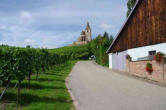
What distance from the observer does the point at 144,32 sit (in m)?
16.9

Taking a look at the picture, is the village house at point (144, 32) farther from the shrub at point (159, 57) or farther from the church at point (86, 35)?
the church at point (86, 35)

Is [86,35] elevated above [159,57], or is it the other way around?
[86,35]

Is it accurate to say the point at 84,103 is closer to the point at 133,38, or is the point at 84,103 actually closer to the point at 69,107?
the point at 69,107

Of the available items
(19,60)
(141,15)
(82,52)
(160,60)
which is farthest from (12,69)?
(82,52)

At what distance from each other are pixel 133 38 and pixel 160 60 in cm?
640

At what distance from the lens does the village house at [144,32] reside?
15.0 metres

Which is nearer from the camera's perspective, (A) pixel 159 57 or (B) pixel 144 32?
(A) pixel 159 57

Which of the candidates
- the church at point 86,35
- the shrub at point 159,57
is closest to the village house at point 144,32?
the shrub at point 159,57

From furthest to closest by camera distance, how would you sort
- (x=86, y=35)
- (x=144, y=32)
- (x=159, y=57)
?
(x=86, y=35), (x=144, y=32), (x=159, y=57)

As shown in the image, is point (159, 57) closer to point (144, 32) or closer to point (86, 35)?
point (144, 32)

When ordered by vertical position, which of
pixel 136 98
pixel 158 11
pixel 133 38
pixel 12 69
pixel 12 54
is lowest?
pixel 136 98

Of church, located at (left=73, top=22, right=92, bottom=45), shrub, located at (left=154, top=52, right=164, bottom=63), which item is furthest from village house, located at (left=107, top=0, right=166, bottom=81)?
church, located at (left=73, top=22, right=92, bottom=45)

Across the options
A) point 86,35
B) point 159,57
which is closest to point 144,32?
point 159,57

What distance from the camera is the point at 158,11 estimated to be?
15.2 meters
